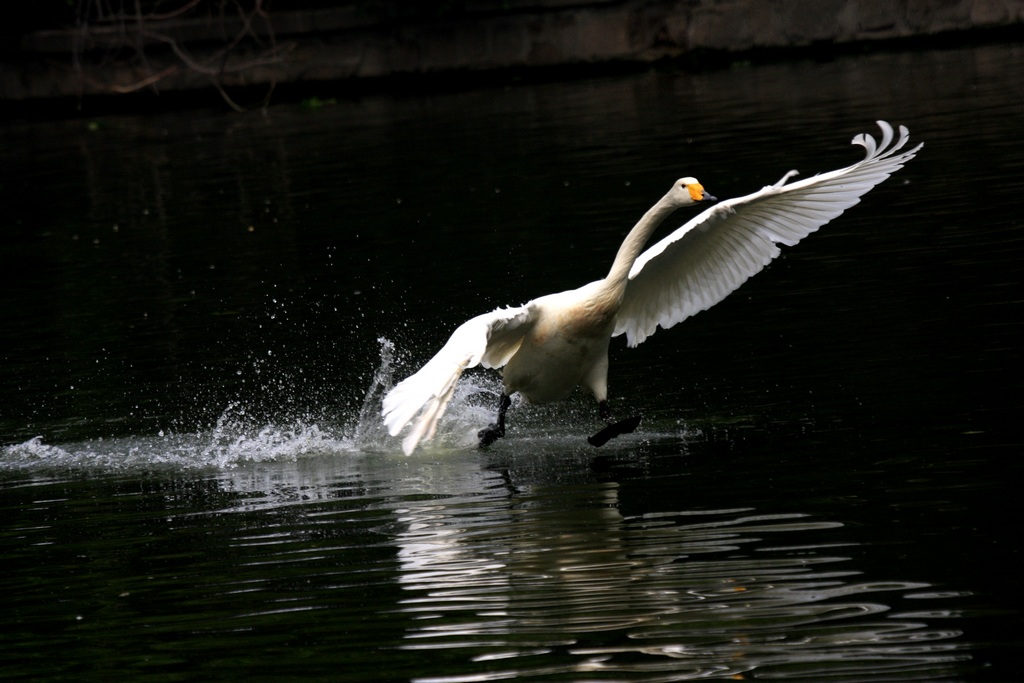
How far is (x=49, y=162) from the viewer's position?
24.1 m

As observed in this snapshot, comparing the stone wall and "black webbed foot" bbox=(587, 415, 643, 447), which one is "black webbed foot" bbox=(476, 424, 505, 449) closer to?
"black webbed foot" bbox=(587, 415, 643, 447)

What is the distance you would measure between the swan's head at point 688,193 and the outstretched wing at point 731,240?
1.27 ft

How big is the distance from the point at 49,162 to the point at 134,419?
50.7 feet

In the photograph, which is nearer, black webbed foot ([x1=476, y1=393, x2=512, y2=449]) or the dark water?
the dark water

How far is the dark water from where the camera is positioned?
5.42 metres

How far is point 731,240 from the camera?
9.09 metres

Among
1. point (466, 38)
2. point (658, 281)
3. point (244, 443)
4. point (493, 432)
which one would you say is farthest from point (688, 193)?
point (466, 38)

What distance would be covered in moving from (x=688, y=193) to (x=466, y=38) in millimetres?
21337

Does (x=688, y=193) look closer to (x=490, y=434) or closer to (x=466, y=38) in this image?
(x=490, y=434)

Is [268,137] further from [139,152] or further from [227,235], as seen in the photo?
[227,235]

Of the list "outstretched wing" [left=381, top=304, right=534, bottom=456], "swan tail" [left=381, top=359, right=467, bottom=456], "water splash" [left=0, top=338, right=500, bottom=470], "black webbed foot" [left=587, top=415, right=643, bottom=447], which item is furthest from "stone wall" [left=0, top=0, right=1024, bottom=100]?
"swan tail" [left=381, top=359, right=467, bottom=456]

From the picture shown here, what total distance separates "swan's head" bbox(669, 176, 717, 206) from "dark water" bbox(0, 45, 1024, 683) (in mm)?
1169

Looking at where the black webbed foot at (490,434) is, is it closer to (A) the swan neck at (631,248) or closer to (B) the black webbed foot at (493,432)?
(B) the black webbed foot at (493,432)

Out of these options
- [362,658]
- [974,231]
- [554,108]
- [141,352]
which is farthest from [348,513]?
[554,108]
